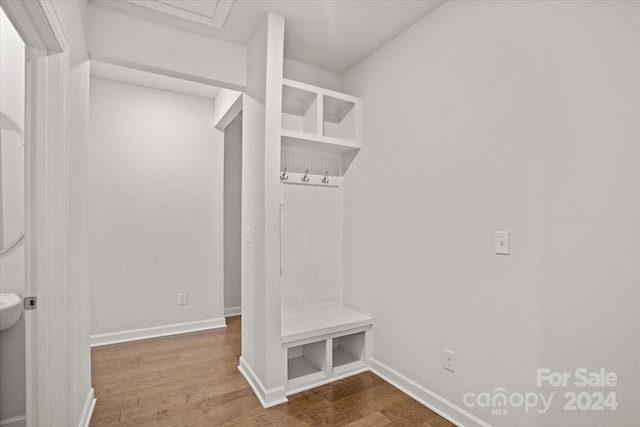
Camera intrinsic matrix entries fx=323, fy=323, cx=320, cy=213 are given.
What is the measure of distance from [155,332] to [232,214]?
5.20 feet

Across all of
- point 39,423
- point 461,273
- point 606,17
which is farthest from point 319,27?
point 39,423

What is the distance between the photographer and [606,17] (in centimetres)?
134

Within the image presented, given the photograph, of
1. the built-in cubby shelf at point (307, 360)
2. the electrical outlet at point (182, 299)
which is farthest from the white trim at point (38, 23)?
the electrical outlet at point (182, 299)

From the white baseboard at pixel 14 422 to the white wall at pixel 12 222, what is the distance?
0.05 ft

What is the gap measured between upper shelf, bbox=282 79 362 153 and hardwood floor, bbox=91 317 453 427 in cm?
186

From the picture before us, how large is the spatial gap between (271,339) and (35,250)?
138 cm

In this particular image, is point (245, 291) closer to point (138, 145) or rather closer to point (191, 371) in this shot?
point (191, 371)

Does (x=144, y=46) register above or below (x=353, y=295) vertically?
above

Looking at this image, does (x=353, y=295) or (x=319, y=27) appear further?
(x=353, y=295)

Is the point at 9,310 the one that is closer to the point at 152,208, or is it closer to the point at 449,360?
the point at 152,208

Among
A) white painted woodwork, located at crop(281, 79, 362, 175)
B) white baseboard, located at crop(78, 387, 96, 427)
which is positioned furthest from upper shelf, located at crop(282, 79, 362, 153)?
white baseboard, located at crop(78, 387, 96, 427)

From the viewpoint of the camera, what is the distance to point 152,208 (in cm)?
346

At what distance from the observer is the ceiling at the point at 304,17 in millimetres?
2055

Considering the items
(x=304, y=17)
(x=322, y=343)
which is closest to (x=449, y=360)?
(x=322, y=343)
